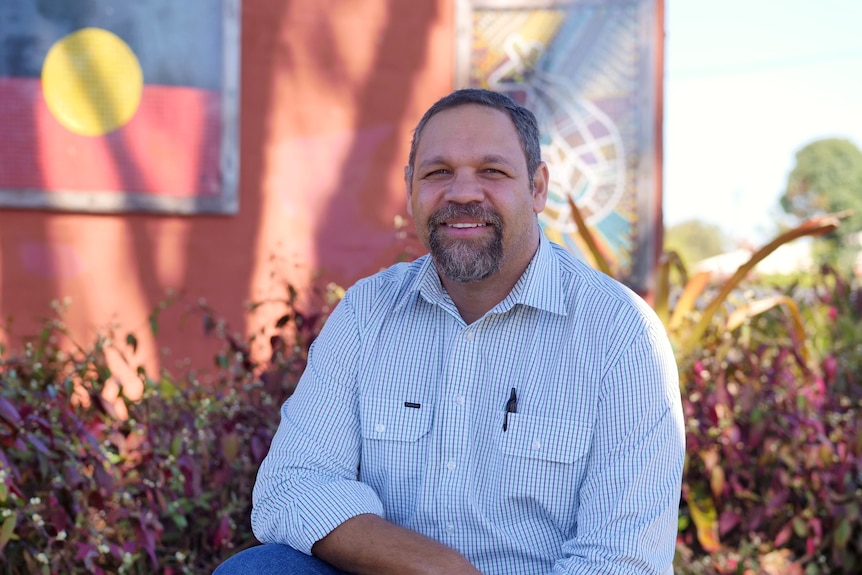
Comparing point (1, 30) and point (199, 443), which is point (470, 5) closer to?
point (1, 30)

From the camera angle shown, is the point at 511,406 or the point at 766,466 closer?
the point at 511,406

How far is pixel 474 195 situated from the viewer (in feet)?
7.34

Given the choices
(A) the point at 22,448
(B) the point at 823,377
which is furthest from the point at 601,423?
(B) the point at 823,377

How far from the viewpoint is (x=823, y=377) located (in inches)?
148

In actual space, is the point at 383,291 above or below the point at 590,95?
below

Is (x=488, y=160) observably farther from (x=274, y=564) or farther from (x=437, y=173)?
(x=274, y=564)

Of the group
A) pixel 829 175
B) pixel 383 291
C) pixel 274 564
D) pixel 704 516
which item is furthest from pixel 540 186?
pixel 829 175

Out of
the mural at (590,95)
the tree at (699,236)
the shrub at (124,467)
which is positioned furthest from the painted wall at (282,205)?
the tree at (699,236)

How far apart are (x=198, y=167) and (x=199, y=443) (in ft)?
7.29

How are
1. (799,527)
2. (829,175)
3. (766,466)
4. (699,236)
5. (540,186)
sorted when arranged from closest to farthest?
(540,186) < (799,527) < (766,466) < (829,175) < (699,236)

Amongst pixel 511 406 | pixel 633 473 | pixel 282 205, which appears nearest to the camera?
pixel 633 473

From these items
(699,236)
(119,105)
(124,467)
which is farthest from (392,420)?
(699,236)

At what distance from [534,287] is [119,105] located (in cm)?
301

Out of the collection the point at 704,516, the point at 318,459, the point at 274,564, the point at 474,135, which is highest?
the point at 474,135
